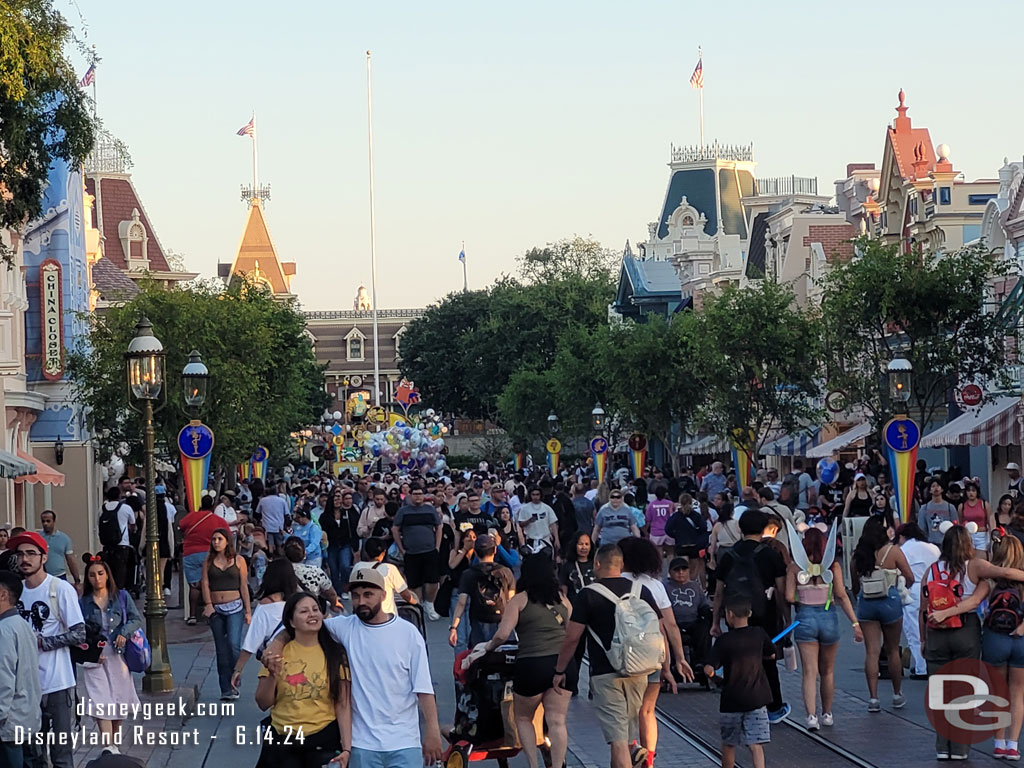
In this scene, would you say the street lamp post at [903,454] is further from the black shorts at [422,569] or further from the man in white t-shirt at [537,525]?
the black shorts at [422,569]

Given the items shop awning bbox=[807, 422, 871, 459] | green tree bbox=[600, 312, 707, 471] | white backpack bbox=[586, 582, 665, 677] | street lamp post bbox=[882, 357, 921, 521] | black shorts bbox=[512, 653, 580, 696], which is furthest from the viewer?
green tree bbox=[600, 312, 707, 471]

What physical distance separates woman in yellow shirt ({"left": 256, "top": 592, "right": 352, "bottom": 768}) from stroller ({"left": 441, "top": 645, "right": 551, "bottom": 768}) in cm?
318

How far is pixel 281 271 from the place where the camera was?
433ft

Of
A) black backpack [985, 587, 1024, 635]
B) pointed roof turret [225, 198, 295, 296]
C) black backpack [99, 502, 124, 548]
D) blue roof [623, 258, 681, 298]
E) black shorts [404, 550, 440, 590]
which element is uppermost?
pointed roof turret [225, 198, 295, 296]

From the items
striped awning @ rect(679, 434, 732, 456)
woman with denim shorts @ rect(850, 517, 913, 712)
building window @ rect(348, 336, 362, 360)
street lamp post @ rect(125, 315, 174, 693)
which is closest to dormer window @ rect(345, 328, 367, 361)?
building window @ rect(348, 336, 362, 360)

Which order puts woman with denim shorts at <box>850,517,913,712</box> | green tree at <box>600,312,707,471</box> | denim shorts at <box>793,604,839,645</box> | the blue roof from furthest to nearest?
1. the blue roof
2. green tree at <box>600,312,707,471</box>
3. woman with denim shorts at <box>850,517,913,712</box>
4. denim shorts at <box>793,604,839,645</box>

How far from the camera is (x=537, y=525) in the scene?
22.3m

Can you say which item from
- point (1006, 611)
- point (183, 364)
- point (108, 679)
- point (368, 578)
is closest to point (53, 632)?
point (108, 679)

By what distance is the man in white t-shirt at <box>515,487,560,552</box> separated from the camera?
73.0ft

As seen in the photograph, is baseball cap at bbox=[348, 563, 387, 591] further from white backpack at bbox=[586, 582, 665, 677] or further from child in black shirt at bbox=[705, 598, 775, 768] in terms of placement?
child in black shirt at bbox=[705, 598, 775, 768]

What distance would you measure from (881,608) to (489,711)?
3891 mm

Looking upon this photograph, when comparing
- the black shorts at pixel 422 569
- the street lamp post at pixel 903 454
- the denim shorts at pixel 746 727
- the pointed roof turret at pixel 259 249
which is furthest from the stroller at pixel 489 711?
the pointed roof turret at pixel 259 249

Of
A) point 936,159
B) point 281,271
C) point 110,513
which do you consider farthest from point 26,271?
point 281,271

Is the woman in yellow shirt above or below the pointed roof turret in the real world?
below
